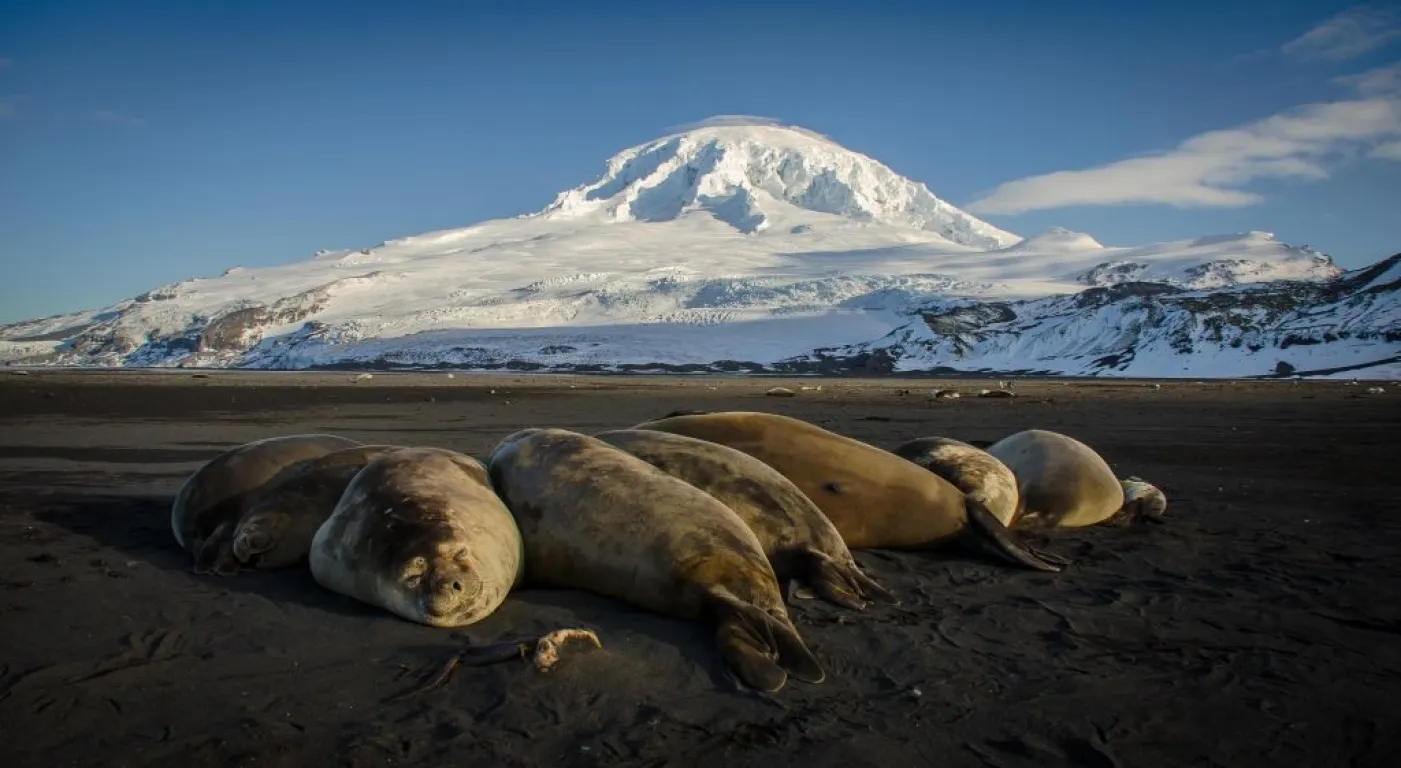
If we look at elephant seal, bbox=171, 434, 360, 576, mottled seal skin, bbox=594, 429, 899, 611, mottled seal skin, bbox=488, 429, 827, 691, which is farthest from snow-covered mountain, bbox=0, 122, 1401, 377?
elephant seal, bbox=171, 434, 360, 576

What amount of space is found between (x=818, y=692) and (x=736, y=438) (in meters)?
2.71

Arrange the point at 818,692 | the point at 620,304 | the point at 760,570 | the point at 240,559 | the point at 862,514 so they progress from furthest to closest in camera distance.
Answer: the point at 620,304 < the point at 862,514 < the point at 240,559 < the point at 760,570 < the point at 818,692

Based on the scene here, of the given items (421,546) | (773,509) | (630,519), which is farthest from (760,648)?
(421,546)

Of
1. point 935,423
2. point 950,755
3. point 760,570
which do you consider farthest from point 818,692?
point 935,423

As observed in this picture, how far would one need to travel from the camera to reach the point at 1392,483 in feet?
29.6

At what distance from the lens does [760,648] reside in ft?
12.4

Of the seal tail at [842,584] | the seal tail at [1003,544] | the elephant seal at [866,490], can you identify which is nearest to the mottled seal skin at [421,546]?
the seal tail at [842,584]

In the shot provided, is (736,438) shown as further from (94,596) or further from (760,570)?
(94,596)

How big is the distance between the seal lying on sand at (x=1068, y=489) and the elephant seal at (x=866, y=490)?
3.35 feet

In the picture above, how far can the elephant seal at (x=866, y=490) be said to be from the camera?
5.83 meters

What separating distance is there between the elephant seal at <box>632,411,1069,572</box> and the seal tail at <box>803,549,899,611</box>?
84 centimetres

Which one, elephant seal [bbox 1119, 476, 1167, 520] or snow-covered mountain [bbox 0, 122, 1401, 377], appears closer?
elephant seal [bbox 1119, 476, 1167, 520]

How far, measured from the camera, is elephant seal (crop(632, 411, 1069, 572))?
19.1 feet

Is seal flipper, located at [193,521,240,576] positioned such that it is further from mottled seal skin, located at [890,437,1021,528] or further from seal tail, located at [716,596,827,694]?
mottled seal skin, located at [890,437,1021,528]
